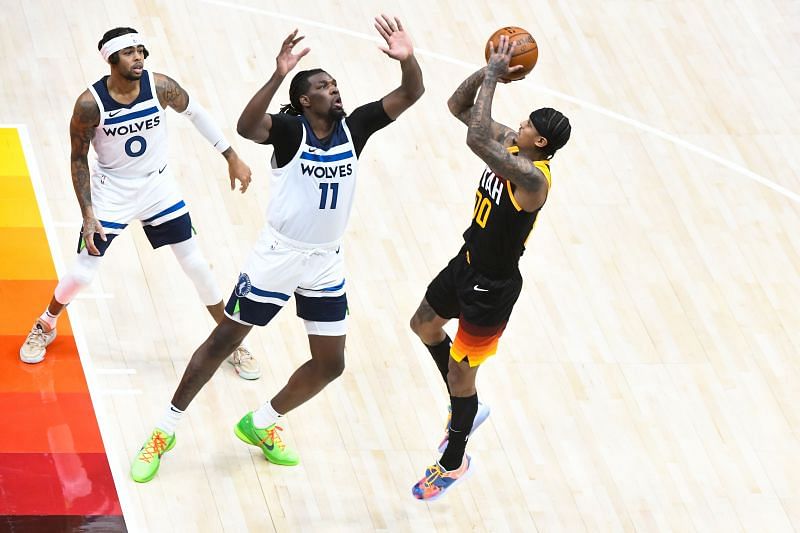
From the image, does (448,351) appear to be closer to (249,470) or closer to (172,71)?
(249,470)

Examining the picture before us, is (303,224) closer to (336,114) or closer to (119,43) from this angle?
(336,114)

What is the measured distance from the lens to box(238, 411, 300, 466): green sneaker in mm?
7613

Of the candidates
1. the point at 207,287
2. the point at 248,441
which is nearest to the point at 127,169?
the point at 207,287

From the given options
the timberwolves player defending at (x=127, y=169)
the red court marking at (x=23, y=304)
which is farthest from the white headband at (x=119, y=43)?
the red court marking at (x=23, y=304)

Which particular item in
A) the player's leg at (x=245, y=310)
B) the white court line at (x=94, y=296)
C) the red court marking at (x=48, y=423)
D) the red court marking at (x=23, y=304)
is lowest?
the white court line at (x=94, y=296)

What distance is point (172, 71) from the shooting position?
10898mm

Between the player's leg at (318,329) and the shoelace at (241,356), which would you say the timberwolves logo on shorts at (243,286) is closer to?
the player's leg at (318,329)

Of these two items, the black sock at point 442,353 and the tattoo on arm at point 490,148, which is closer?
the tattoo on arm at point 490,148

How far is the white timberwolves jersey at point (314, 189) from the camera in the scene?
Answer: 6816 millimetres

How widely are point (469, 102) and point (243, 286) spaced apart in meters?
1.56

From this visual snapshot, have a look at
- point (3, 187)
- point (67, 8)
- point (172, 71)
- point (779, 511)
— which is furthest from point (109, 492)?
point (67, 8)

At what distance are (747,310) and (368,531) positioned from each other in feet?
11.5

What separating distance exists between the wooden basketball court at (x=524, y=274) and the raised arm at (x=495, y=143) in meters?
2.15

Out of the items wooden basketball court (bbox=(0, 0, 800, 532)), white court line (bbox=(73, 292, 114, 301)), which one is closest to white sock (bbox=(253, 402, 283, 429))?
wooden basketball court (bbox=(0, 0, 800, 532))
